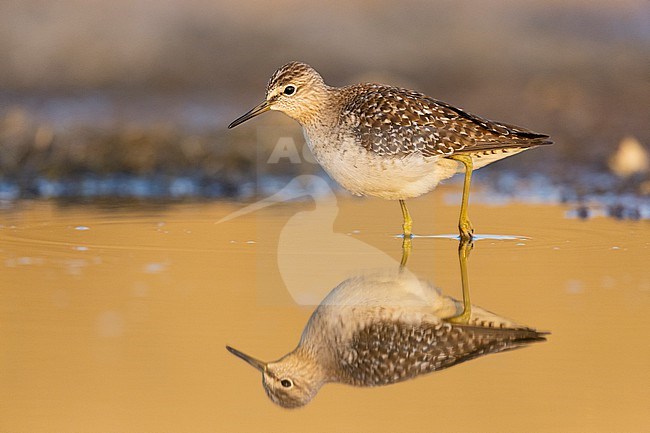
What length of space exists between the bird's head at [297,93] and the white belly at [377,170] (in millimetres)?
511

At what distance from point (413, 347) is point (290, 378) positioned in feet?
2.69

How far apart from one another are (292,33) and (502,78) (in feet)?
12.2

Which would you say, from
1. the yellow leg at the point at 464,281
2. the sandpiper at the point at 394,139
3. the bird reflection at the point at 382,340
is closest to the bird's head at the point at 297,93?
the sandpiper at the point at 394,139

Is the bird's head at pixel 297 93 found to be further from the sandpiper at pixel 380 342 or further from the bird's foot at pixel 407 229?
the sandpiper at pixel 380 342

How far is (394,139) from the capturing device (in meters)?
9.77

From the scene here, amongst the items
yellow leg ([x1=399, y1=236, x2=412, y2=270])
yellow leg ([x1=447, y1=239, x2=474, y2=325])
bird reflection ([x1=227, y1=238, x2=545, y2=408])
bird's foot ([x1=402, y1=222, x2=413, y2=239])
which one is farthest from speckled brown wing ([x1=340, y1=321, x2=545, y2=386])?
bird's foot ([x1=402, y1=222, x2=413, y2=239])

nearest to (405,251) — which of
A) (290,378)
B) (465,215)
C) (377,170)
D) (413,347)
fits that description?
(377,170)

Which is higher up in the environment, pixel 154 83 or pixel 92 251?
pixel 154 83

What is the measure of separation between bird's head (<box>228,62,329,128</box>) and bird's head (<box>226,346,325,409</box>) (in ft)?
13.8

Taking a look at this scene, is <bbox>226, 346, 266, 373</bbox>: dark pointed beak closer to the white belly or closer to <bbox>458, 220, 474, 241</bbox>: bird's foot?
the white belly

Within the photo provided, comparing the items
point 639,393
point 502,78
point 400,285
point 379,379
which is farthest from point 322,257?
point 502,78

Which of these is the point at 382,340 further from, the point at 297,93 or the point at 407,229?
the point at 297,93

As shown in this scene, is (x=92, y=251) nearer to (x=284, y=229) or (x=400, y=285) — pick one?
(x=284, y=229)

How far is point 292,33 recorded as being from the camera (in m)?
19.7
